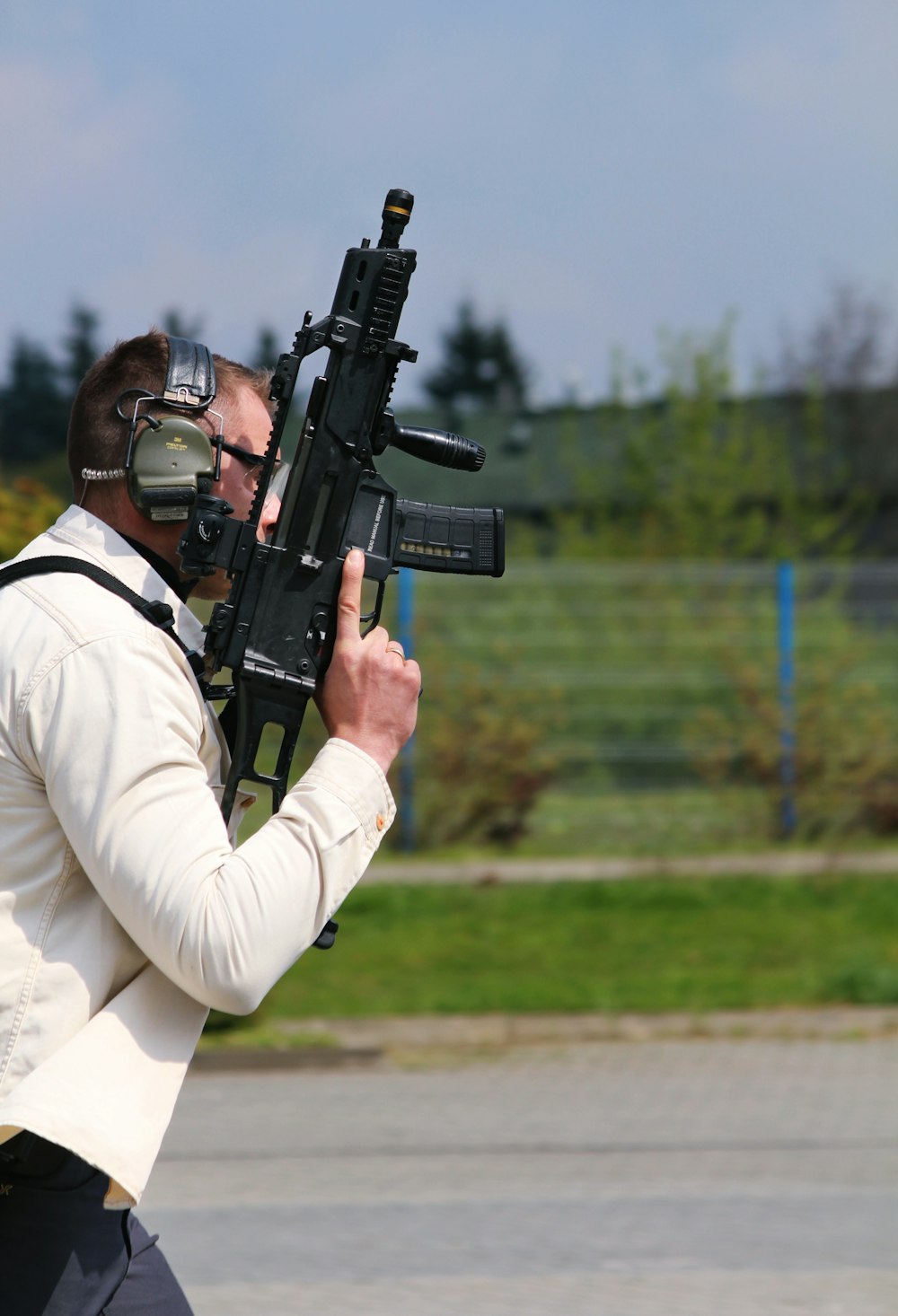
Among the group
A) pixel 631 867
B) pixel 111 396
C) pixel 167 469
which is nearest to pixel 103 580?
pixel 167 469

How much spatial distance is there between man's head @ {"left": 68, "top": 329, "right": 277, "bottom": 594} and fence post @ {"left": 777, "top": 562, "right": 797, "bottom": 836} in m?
12.2

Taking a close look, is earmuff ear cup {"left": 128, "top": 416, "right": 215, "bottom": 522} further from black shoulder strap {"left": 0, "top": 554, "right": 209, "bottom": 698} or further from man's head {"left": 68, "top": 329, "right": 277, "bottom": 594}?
black shoulder strap {"left": 0, "top": 554, "right": 209, "bottom": 698}

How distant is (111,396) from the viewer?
2.33 metres

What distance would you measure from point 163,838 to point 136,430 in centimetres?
56

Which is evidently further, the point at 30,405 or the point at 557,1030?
the point at 30,405

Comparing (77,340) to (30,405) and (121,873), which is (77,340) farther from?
(121,873)

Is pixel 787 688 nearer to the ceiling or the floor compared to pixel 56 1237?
nearer to the floor

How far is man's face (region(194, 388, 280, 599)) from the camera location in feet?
7.77

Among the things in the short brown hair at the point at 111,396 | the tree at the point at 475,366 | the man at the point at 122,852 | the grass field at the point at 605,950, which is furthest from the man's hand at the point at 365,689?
the tree at the point at 475,366

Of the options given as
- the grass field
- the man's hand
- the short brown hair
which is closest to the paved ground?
the grass field

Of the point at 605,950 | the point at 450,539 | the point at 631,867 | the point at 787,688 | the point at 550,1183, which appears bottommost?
the point at 631,867

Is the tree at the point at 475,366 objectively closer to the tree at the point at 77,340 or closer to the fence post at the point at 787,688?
the tree at the point at 77,340

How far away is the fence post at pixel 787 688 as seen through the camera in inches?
559

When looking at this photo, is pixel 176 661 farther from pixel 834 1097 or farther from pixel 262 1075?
pixel 262 1075
